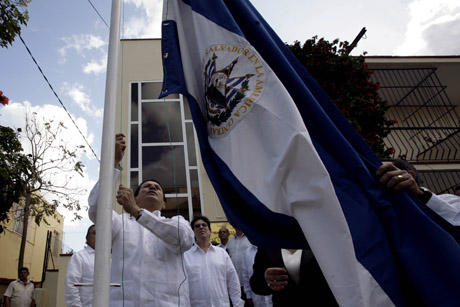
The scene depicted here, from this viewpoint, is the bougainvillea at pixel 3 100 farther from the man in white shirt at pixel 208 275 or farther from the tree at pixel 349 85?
the tree at pixel 349 85

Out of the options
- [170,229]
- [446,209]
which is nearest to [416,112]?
[170,229]

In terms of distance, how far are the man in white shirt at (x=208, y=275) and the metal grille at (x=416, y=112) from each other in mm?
7766

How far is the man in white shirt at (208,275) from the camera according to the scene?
4301 millimetres

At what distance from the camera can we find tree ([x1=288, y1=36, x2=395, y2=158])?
21.6 ft

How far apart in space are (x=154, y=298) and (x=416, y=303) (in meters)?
1.67

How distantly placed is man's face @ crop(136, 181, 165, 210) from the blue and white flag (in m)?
1.01

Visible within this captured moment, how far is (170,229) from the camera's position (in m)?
2.70

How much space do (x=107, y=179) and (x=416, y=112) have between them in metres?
11.8

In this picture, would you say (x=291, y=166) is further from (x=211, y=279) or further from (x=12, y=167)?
(x=12, y=167)

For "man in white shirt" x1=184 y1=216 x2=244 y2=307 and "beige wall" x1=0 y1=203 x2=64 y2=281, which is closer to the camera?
"man in white shirt" x1=184 y1=216 x2=244 y2=307

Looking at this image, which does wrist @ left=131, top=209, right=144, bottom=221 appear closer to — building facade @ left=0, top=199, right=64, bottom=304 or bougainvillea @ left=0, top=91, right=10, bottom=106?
bougainvillea @ left=0, top=91, right=10, bottom=106

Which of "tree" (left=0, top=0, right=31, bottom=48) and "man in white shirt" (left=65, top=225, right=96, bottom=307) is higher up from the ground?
"tree" (left=0, top=0, right=31, bottom=48)

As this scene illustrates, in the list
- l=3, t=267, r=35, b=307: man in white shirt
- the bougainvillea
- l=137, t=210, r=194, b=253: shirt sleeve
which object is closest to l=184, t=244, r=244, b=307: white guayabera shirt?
l=137, t=210, r=194, b=253: shirt sleeve

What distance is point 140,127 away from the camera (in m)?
10.9
